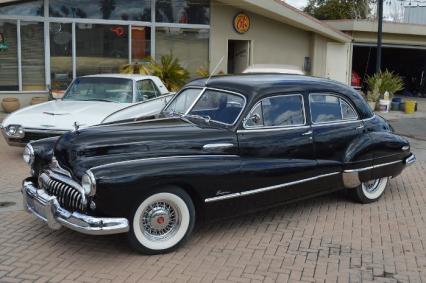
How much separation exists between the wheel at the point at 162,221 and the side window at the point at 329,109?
2.02m

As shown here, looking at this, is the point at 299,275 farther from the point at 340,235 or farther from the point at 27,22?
the point at 27,22

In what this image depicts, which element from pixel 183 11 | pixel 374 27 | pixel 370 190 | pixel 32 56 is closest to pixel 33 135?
pixel 370 190

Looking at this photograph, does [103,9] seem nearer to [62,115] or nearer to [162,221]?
[62,115]

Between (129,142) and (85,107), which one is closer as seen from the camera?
(129,142)

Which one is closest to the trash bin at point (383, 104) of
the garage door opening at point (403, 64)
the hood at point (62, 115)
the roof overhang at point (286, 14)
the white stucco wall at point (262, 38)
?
the roof overhang at point (286, 14)

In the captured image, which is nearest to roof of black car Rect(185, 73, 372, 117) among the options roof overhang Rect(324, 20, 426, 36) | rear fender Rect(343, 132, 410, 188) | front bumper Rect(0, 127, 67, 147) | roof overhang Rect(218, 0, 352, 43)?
rear fender Rect(343, 132, 410, 188)

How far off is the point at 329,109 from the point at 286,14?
11.9 meters

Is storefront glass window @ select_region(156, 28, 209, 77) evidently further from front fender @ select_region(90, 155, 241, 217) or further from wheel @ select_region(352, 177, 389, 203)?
front fender @ select_region(90, 155, 241, 217)

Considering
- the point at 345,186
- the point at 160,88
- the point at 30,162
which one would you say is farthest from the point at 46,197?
the point at 160,88

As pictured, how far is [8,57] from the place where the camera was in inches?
571

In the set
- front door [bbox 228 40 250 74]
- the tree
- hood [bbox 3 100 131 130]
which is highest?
the tree

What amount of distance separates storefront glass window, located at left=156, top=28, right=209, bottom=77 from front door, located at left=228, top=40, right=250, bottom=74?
150 centimetres

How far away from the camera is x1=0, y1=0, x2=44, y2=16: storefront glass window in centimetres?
1423

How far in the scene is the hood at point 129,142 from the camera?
4.81 metres
